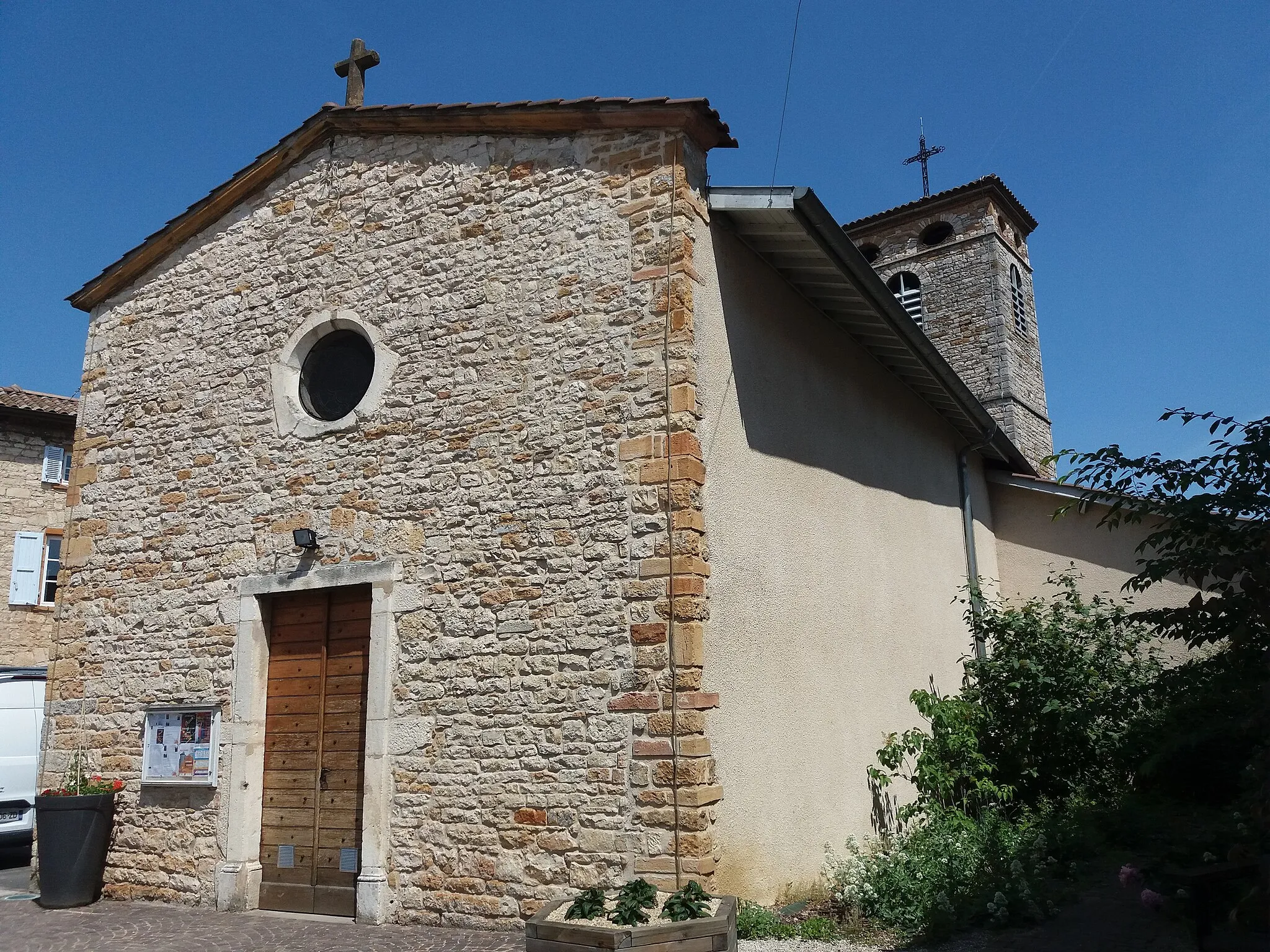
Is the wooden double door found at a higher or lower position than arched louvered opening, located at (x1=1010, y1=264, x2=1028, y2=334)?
lower

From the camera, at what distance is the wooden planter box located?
4.55 m

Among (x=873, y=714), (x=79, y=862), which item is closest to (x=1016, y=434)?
(x=873, y=714)

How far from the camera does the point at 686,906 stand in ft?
16.0

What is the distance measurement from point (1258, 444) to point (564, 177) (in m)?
4.53

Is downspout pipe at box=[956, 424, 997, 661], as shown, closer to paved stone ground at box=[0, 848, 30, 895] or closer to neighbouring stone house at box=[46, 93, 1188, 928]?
neighbouring stone house at box=[46, 93, 1188, 928]

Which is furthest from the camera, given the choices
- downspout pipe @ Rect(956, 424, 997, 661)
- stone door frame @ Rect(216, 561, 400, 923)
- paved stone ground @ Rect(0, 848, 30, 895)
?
downspout pipe @ Rect(956, 424, 997, 661)

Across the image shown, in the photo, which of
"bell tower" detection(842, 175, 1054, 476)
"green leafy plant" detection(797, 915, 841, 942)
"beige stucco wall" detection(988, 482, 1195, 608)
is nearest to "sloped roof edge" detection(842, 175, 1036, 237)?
"bell tower" detection(842, 175, 1054, 476)

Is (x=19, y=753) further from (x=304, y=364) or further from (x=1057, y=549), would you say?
(x=1057, y=549)

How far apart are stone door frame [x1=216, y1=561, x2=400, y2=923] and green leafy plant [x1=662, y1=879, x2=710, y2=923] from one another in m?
2.39

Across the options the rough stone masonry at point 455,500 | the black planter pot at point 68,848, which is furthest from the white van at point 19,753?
the black planter pot at point 68,848

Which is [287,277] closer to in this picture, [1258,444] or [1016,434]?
[1258,444]

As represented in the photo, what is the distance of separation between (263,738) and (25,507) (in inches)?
476

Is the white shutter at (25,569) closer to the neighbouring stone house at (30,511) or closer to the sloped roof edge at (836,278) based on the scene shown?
the neighbouring stone house at (30,511)

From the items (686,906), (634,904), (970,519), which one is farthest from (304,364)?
(970,519)
